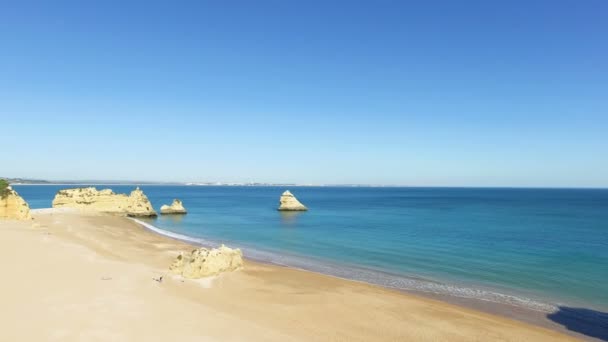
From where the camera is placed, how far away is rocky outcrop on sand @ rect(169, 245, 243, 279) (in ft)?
69.7

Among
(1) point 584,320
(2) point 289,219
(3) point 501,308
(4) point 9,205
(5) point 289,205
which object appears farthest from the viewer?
(5) point 289,205

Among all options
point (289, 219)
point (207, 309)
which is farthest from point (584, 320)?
point (289, 219)

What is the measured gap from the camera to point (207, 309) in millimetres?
15391

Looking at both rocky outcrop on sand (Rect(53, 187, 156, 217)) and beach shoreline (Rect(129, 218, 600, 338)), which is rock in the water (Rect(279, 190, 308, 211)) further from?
beach shoreline (Rect(129, 218, 600, 338))

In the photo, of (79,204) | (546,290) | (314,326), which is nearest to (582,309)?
(546,290)

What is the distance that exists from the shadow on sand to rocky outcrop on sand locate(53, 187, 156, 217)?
73200 mm

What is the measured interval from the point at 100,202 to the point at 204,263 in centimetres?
6262

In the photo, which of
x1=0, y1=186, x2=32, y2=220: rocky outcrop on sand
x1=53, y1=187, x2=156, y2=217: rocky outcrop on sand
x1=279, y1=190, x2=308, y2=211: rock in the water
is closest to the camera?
x1=0, y1=186, x2=32, y2=220: rocky outcrop on sand

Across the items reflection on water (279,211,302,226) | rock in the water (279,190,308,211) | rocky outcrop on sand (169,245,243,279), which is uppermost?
rocky outcrop on sand (169,245,243,279)

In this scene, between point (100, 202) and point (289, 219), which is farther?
point (289, 219)

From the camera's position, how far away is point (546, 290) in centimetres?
2328

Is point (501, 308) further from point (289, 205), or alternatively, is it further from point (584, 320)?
point (289, 205)

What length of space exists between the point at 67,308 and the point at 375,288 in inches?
656

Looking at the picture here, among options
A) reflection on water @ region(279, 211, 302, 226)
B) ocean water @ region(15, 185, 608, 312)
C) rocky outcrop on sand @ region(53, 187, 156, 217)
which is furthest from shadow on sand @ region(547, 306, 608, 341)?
rocky outcrop on sand @ region(53, 187, 156, 217)
